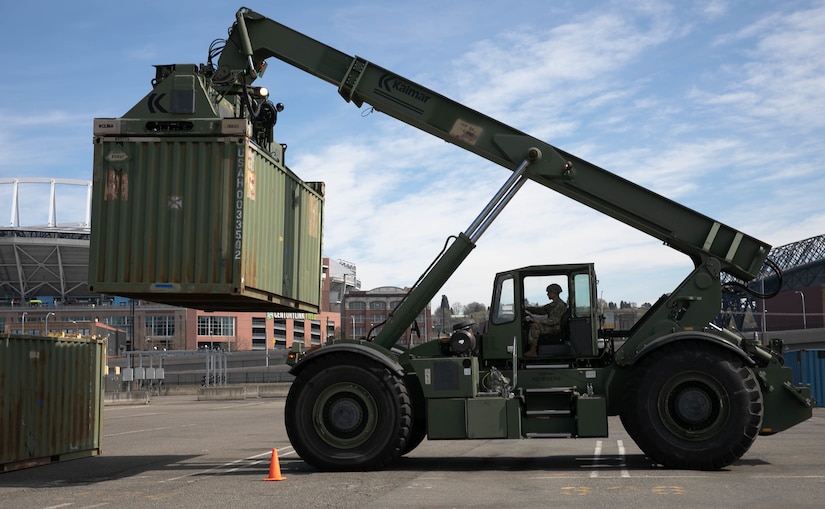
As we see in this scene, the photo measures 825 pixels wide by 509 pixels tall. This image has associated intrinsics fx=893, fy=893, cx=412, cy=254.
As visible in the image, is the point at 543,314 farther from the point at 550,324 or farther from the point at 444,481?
the point at 444,481

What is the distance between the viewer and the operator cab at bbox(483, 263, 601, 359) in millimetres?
14680

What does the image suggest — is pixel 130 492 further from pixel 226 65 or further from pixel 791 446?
pixel 791 446

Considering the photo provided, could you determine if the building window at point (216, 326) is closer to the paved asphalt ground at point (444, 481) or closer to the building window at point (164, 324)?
the building window at point (164, 324)

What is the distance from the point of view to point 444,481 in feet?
40.7

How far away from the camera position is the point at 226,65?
15641mm

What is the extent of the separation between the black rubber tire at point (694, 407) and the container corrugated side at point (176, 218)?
623cm

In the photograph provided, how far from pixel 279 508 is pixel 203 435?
1464cm

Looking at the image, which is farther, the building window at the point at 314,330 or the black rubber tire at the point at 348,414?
the building window at the point at 314,330

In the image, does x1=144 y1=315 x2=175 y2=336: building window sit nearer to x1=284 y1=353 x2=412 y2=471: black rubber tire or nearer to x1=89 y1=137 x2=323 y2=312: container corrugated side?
x1=89 y1=137 x2=323 y2=312: container corrugated side

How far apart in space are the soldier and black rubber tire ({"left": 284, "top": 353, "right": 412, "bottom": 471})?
237cm

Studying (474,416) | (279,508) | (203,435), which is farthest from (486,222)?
(203,435)

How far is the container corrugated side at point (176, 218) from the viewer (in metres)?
13.5

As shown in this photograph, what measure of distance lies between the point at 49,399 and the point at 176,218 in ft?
16.7

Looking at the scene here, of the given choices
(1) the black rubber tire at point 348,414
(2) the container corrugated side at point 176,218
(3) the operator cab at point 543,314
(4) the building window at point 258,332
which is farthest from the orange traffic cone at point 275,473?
(4) the building window at point 258,332
